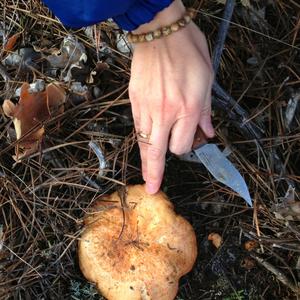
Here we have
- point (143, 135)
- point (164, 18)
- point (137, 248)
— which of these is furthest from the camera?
point (137, 248)

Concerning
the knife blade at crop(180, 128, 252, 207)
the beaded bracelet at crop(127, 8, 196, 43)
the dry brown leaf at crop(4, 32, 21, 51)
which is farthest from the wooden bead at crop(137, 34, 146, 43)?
the dry brown leaf at crop(4, 32, 21, 51)

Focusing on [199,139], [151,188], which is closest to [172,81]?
[199,139]

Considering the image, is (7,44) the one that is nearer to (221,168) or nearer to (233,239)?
(221,168)

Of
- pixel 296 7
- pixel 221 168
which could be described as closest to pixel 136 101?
pixel 221 168

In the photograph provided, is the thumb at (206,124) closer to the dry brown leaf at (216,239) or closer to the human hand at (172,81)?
the human hand at (172,81)

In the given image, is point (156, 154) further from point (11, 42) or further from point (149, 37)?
point (11, 42)

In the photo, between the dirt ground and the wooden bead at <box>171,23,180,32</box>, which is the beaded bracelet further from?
the dirt ground

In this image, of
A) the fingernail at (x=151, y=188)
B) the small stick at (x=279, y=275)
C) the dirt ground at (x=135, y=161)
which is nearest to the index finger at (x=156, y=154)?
the fingernail at (x=151, y=188)
